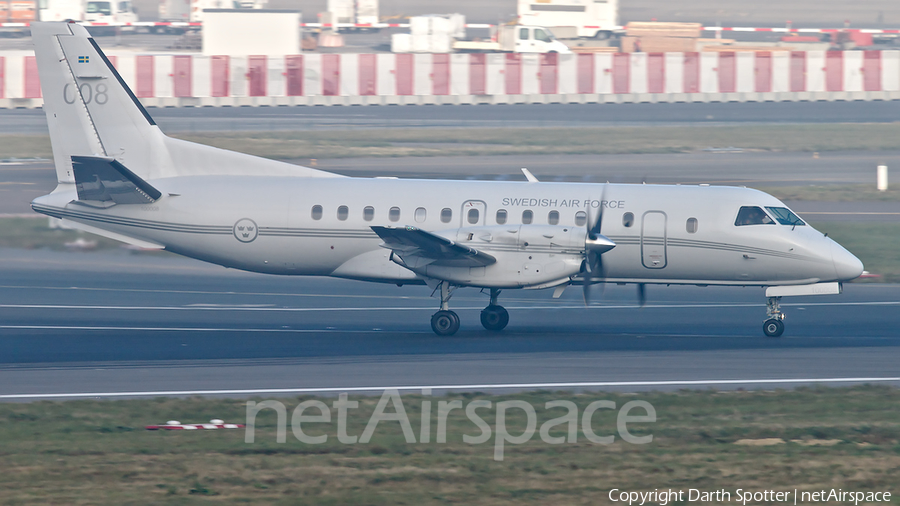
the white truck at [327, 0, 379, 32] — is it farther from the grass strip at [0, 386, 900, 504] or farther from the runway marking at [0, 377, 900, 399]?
the grass strip at [0, 386, 900, 504]

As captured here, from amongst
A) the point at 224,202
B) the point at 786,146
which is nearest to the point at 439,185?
the point at 224,202

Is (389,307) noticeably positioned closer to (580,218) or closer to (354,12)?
(580,218)

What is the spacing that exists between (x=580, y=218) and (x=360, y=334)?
535 centimetres

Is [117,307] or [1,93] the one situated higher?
[1,93]

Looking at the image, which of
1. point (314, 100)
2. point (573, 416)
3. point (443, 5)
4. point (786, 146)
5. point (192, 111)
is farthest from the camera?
point (443, 5)

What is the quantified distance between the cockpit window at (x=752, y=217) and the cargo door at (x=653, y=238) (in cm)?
162

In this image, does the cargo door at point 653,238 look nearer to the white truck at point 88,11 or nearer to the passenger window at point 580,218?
the passenger window at point 580,218

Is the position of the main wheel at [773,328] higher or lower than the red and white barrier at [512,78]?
lower

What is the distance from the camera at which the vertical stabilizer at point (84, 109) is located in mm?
22188

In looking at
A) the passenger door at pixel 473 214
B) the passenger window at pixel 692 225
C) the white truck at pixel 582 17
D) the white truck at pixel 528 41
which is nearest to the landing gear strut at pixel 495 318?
the passenger door at pixel 473 214

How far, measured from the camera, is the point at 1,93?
166 ft

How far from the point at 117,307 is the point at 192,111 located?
32464 mm

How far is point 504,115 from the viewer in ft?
182

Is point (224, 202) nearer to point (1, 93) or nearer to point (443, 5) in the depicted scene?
point (1, 93)
